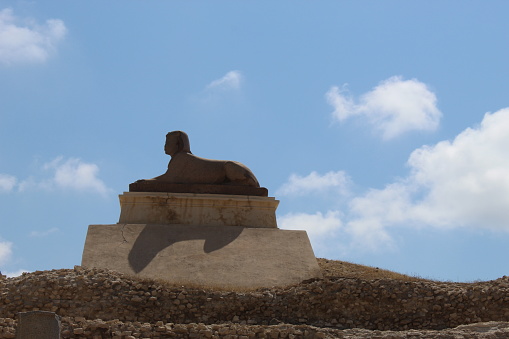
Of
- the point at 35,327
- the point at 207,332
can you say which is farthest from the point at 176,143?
the point at 35,327

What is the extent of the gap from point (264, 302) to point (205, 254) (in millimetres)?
2453

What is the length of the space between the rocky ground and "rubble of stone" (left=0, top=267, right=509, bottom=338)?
0.7 inches

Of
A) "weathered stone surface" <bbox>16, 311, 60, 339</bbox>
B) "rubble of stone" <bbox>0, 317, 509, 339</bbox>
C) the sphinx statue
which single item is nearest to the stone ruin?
the sphinx statue

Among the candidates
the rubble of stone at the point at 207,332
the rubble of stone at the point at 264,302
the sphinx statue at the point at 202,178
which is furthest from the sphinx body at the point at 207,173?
the rubble of stone at the point at 207,332

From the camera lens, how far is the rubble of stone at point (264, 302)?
42.7 feet

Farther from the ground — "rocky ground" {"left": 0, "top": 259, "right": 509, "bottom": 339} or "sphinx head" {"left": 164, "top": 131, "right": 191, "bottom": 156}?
"sphinx head" {"left": 164, "top": 131, "right": 191, "bottom": 156}

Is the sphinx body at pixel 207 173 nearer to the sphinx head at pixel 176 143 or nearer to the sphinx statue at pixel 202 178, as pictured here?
the sphinx statue at pixel 202 178

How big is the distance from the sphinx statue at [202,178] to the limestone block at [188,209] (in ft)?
0.97

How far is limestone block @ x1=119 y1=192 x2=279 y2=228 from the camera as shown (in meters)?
17.1

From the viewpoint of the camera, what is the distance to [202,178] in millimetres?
17828

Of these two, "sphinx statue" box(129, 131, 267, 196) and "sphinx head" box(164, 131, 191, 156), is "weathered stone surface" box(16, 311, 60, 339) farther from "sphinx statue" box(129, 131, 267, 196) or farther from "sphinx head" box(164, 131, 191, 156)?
"sphinx head" box(164, 131, 191, 156)

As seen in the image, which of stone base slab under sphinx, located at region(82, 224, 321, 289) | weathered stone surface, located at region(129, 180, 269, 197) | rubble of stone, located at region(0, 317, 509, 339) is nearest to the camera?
rubble of stone, located at region(0, 317, 509, 339)

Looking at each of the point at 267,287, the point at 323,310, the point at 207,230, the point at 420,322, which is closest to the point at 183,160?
the point at 207,230

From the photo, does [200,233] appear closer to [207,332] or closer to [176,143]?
[176,143]
